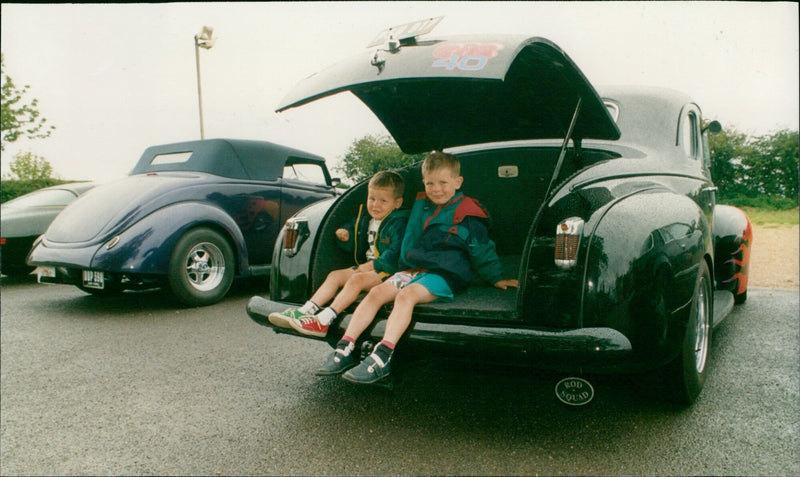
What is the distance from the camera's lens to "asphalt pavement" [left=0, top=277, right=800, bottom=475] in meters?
2.21

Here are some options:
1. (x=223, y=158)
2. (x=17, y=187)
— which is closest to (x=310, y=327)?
(x=223, y=158)

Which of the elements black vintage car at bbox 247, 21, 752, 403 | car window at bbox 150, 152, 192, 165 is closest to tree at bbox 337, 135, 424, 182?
black vintage car at bbox 247, 21, 752, 403

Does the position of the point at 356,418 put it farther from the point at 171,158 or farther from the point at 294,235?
the point at 171,158

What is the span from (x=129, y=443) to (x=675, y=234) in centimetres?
258

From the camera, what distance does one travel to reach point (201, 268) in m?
5.59

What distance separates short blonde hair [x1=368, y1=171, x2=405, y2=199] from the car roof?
3.42 metres

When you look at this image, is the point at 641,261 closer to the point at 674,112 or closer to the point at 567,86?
the point at 567,86

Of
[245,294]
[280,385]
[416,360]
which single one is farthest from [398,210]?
[245,294]

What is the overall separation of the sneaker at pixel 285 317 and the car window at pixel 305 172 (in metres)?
4.22

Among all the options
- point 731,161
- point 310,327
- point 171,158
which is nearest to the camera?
point 310,327

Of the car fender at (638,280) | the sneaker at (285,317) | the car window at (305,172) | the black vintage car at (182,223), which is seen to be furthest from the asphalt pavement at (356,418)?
the car window at (305,172)

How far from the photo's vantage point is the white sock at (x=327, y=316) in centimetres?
261

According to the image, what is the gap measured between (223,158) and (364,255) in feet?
11.7

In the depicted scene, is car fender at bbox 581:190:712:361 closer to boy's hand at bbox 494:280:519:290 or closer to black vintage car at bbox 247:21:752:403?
black vintage car at bbox 247:21:752:403
